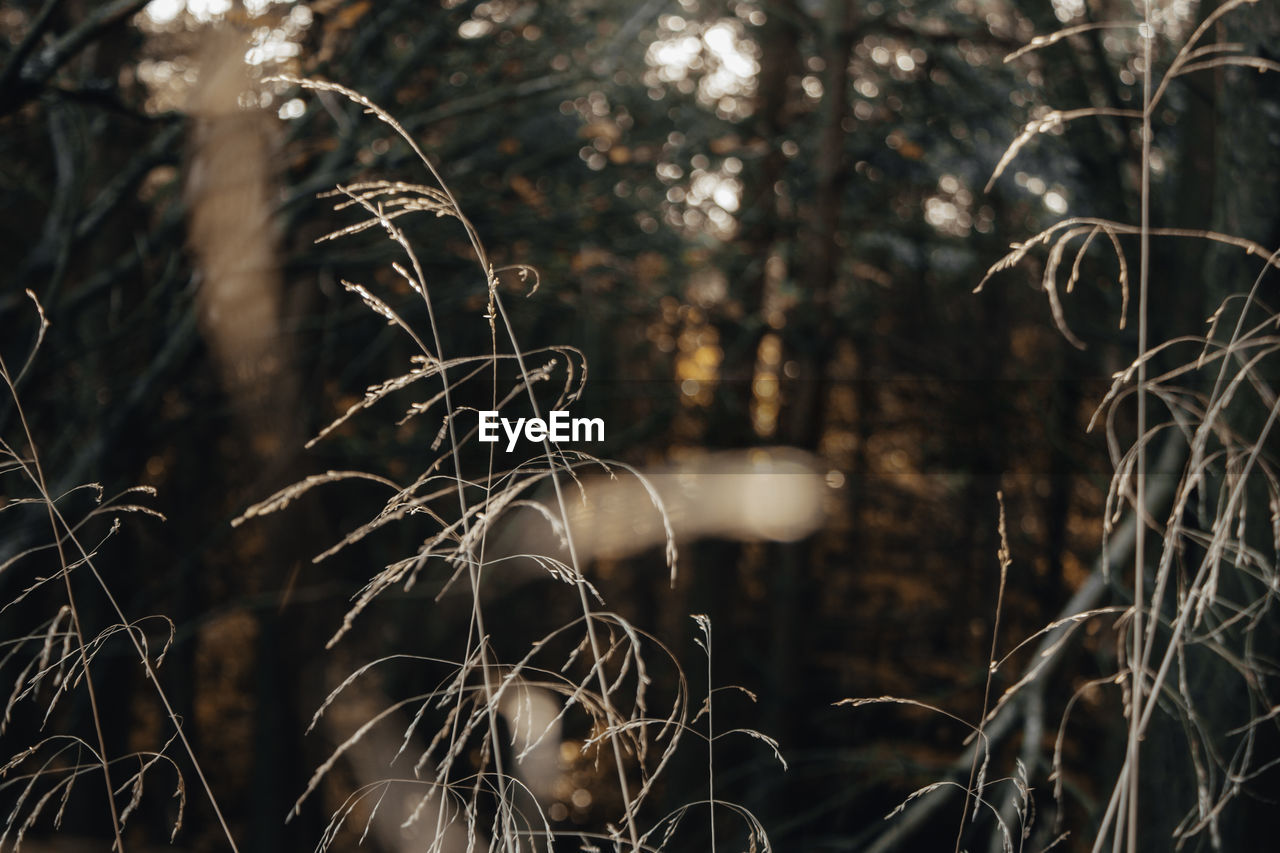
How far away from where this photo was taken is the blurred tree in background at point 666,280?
3105 mm

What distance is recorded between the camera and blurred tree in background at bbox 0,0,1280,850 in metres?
3.11

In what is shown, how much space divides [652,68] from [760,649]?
650cm

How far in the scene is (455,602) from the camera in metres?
6.70

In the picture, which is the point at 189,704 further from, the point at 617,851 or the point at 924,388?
the point at 617,851

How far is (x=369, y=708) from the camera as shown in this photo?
827cm

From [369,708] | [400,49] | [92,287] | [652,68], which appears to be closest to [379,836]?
[369,708]

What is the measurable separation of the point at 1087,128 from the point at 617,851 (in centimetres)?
368

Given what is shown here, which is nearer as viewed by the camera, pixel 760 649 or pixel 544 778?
pixel 544 778

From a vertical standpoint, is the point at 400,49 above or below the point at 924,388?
above

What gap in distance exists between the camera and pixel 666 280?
5.45 m

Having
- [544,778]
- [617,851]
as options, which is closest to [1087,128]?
[617,851]

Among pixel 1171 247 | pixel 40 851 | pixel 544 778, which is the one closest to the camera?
pixel 40 851

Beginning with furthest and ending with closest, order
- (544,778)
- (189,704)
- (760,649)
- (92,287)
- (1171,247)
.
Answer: (760,649)
(189,704)
(544,778)
(1171,247)
(92,287)

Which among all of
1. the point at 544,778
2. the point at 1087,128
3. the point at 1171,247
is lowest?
the point at 544,778
